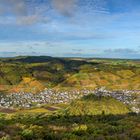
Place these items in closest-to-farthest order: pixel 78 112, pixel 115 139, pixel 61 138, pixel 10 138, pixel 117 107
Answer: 1. pixel 10 138
2. pixel 61 138
3. pixel 115 139
4. pixel 78 112
5. pixel 117 107

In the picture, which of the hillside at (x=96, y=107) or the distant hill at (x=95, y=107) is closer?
the distant hill at (x=95, y=107)

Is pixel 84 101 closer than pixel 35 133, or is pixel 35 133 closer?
pixel 35 133

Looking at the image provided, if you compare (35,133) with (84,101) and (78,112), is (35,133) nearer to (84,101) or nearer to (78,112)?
(78,112)

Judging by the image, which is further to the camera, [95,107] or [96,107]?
[96,107]

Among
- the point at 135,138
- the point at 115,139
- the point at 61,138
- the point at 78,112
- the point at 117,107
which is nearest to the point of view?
the point at 61,138

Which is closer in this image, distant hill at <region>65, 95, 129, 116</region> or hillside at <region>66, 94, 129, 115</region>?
distant hill at <region>65, 95, 129, 116</region>

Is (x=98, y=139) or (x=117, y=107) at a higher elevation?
(x=98, y=139)


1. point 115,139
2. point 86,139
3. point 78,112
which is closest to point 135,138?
point 115,139
